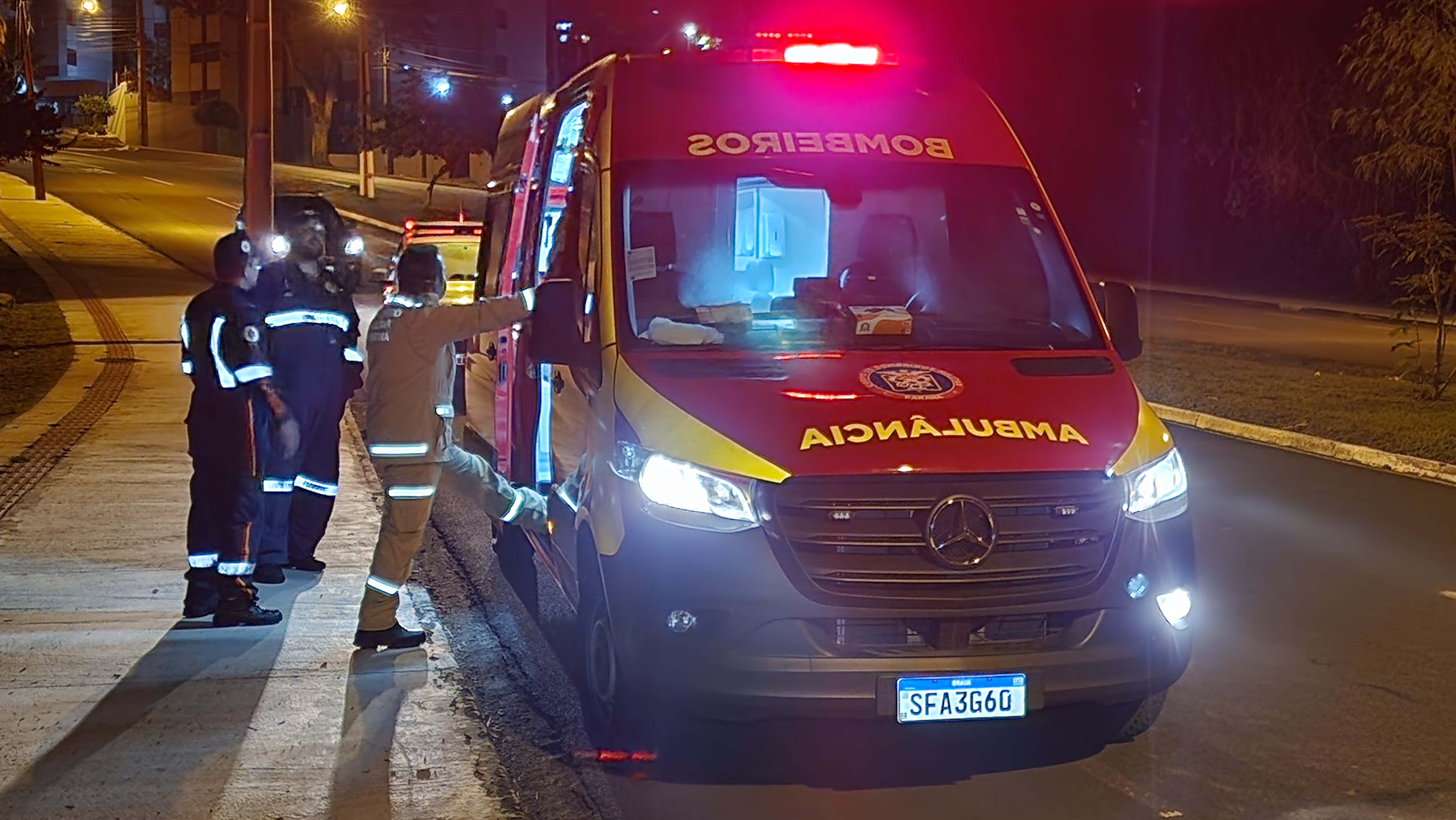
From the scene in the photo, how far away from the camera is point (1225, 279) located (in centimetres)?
3666

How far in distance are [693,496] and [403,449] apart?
1949 mm

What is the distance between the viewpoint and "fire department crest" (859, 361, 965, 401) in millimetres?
5000

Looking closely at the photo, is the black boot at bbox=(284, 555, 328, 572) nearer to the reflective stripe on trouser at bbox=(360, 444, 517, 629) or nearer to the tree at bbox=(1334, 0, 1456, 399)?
the reflective stripe on trouser at bbox=(360, 444, 517, 629)

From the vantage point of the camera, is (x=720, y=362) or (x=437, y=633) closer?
(x=720, y=362)

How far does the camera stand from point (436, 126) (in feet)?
168

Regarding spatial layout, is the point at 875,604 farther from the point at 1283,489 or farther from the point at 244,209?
the point at 244,209

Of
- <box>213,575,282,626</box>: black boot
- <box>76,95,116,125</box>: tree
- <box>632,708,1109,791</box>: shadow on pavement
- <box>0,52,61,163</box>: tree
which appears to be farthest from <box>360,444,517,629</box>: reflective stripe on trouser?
<box>76,95,116,125</box>: tree

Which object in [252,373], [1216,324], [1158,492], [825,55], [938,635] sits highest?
[825,55]

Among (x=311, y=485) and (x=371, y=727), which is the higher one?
(x=311, y=485)

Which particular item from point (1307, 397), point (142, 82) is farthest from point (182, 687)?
point (142, 82)

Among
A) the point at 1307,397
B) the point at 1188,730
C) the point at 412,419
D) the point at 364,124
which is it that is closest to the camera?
the point at 1188,730

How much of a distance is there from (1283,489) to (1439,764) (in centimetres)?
535

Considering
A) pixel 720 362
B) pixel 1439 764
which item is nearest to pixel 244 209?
pixel 720 362

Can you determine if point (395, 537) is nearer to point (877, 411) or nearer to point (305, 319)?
point (305, 319)
